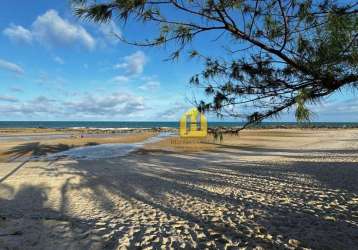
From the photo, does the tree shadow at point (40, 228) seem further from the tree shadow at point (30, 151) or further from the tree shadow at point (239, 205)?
the tree shadow at point (30, 151)

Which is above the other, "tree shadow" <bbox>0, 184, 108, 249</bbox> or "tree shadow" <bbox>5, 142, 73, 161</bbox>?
"tree shadow" <bbox>5, 142, 73, 161</bbox>

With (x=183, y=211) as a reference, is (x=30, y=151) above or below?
above

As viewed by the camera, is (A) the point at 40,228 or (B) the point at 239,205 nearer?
(A) the point at 40,228

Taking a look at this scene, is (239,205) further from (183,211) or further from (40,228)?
(40,228)

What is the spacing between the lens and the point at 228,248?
480cm

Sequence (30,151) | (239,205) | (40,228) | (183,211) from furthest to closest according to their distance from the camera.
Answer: (30,151) < (239,205) < (183,211) < (40,228)

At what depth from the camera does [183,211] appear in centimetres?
691

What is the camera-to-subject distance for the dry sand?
5.12 metres

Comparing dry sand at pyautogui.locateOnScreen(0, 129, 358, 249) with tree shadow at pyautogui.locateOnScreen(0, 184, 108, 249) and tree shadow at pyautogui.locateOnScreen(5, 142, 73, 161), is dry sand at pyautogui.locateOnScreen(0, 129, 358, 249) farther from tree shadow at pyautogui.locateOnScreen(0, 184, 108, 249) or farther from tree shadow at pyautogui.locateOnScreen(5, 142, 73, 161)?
tree shadow at pyautogui.locateOnScreen(5, 142, 73, 161)

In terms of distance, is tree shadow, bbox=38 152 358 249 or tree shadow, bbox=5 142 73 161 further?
tree shadow, bbox=5 142 73 161

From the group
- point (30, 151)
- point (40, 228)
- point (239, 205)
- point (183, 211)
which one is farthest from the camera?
point (30, 151)

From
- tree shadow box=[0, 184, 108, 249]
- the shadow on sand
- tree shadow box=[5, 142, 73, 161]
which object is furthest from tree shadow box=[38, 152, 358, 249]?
tree shadow box=[5, 142, 73, 161]

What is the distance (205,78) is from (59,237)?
372 centimetres

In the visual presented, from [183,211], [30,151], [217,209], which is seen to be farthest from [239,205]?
[30,151]
